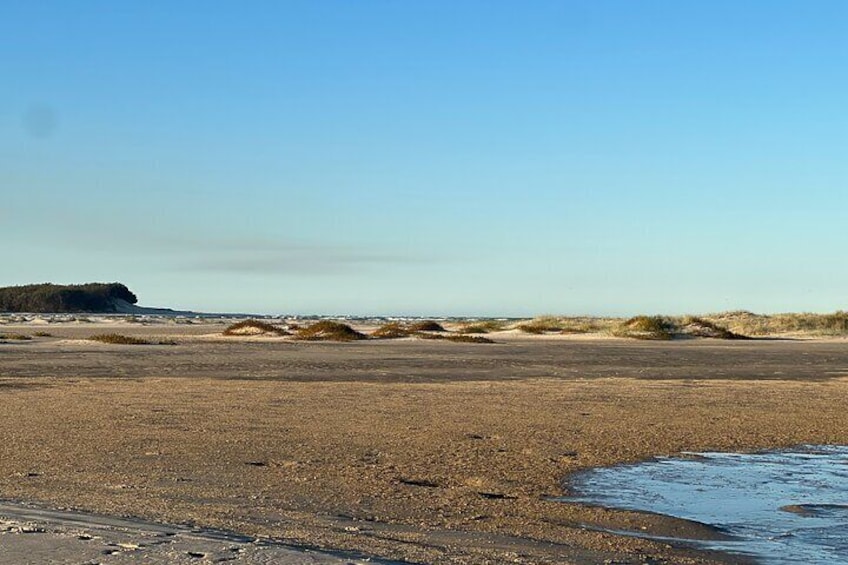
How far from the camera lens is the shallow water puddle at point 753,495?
27.1 ft

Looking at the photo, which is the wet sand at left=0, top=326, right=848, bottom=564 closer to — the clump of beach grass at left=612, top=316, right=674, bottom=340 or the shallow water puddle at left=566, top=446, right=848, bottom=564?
the shallow water puddle at left=566, top=446, right=848, bottom=564

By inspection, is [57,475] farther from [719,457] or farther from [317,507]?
[719,457]

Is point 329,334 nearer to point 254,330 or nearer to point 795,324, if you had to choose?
point 254,330

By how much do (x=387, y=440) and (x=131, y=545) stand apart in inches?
267

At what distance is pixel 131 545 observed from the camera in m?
6.84

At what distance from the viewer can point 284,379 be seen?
23.8 metres

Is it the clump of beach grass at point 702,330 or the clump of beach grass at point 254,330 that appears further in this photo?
the clump of beach grass at point 702,330

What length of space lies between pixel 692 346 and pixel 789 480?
3509 centimetres

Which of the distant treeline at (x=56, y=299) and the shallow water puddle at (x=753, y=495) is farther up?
the distant treeline at (x=56, y=299)

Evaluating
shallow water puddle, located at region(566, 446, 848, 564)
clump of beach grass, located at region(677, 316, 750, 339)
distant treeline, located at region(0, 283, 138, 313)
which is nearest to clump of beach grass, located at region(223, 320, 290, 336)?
clump of beach grass, located at region(677, 316, 750, 339)

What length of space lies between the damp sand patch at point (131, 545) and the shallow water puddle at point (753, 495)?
330 cm

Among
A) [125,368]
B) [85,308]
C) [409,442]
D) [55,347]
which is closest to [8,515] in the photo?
[409,442]

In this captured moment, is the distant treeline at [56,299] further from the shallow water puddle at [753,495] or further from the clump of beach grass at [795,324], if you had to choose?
the shallow water puddle at [753,495]

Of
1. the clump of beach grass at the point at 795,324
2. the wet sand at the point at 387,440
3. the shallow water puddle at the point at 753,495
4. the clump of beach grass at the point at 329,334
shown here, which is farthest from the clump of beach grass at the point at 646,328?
the shallow water puddle at the point at 753,495
